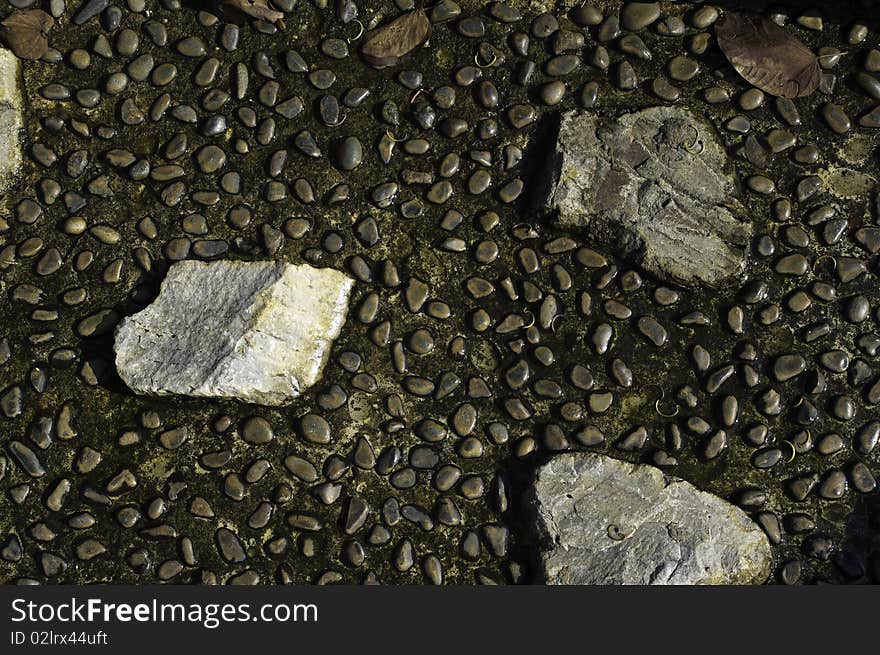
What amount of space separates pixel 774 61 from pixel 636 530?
117 centimetres

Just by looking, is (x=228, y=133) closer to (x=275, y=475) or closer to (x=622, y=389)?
(x=275, y=475)

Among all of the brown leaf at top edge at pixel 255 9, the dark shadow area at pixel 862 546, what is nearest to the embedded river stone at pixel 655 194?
the dark shadow area at pixel 862 546

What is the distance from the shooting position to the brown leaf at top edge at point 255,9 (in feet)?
7.59

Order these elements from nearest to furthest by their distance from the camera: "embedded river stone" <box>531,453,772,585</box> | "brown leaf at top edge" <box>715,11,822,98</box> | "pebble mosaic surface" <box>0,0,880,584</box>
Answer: "embedded river stone" <box>531,453,772,585</box> → "pebble mosaic surface" <box>0,0,880,584</box> → "brown leaf at top edge" <box>715,11,822,98</box>

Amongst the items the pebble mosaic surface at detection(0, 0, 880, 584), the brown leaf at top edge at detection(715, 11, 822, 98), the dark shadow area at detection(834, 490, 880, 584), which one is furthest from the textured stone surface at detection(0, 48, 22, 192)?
the dark shadow area at detection(834, 490, 880, 584)

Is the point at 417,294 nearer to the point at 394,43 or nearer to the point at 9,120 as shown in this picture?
the point at 394,43

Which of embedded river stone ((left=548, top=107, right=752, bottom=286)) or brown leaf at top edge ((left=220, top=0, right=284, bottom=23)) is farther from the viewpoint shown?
brown leaf at top edge ((left=220, top=0, right=284, bottom=23))

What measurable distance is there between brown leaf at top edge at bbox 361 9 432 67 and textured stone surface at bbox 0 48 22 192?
869 millimetres

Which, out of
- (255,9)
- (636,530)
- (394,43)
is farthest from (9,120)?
(636,530)

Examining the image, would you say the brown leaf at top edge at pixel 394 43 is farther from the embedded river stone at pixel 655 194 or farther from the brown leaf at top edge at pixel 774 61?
the brown leaf at top edge at pixel 774 61

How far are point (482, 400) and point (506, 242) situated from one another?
38 centimetres

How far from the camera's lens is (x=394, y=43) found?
2314 mm

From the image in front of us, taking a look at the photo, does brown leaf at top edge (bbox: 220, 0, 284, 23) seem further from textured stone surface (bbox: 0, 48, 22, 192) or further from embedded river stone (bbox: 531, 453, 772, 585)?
embedded river stone (bbox: 531, 453, 772, 585)

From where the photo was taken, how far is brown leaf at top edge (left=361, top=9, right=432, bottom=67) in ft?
7.59
